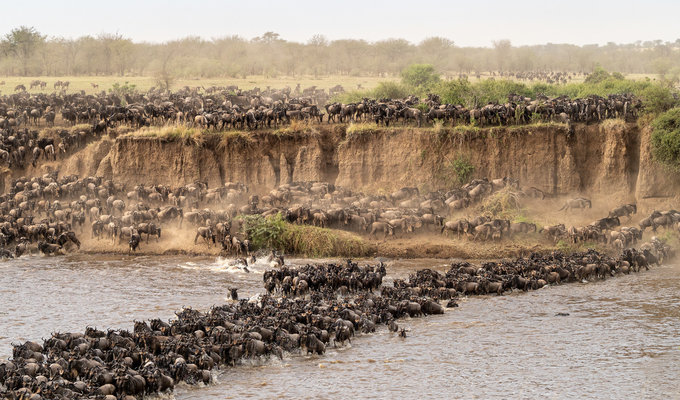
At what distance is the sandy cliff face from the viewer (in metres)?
33.2

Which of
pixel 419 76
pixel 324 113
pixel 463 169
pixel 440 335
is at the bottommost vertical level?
pixel 440 335

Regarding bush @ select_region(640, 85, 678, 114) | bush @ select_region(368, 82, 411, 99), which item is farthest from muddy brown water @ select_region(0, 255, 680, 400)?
bush @ select_region(368, 82, 411, 99)

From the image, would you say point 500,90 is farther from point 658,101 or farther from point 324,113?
point 658,101

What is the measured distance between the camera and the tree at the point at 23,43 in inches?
3233

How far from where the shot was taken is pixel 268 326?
1934 centimetres

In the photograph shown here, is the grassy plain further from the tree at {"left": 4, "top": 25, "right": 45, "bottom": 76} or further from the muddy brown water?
the muddy brown water

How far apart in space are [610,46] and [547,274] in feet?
455

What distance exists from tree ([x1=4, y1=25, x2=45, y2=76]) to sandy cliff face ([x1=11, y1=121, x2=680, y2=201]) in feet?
159

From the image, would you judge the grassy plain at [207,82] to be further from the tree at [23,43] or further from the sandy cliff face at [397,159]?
the sandy cliff face at [397,159]

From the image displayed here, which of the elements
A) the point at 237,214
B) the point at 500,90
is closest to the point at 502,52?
the point at 500,90

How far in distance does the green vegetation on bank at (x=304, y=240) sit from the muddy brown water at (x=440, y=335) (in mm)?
1750

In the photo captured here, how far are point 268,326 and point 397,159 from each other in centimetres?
1678

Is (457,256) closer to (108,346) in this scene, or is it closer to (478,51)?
(108,346)

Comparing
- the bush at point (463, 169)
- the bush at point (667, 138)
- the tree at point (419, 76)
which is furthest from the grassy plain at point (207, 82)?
the bush at point (667, 138)
